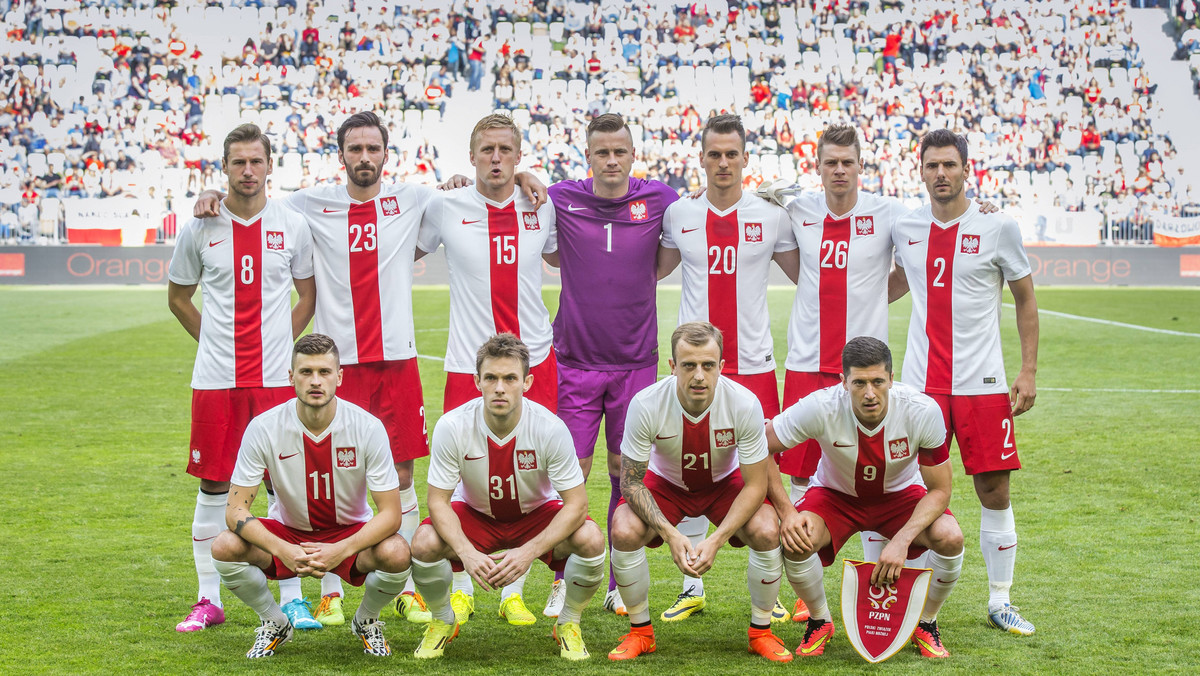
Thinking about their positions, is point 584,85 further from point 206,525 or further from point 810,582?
point 810,582

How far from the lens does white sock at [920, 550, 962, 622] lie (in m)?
4.33

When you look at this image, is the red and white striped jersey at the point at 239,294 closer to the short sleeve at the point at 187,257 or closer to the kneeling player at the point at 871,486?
the short sleeve at the point at 187,257

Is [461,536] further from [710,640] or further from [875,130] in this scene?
[875,130]

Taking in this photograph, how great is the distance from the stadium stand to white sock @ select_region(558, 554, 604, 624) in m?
22.1

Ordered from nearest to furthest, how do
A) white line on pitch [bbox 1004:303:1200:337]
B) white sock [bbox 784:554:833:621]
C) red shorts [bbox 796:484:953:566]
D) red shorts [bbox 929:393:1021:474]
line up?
1. white sock [bbox 784:554:833:621]
2. red shorts [bbox 796:484:953:566]
3. red shorts [bbox 929:393:1021:474]
4. white line on pitch [bbox 1004:303:1200:337]

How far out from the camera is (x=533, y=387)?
5008 mm

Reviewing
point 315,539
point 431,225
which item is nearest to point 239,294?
point 431,225

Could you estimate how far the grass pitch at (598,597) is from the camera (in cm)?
A: 417

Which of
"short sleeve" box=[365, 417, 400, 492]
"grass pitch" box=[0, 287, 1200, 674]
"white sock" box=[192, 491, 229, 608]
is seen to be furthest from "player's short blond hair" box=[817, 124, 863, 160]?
"white sock" box=[192, 491, 229, 608]

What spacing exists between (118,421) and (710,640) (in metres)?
6.77

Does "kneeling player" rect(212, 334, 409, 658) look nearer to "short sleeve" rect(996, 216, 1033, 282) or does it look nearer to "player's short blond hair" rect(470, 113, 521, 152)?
"player's short blond hair" rect(470, 113, 521, 152)

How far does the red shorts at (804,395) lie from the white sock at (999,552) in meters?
0.78

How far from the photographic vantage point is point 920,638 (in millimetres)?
4293

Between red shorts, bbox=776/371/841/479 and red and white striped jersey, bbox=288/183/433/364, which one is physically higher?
red and white striped jersey, bbox=288/183/433/364
